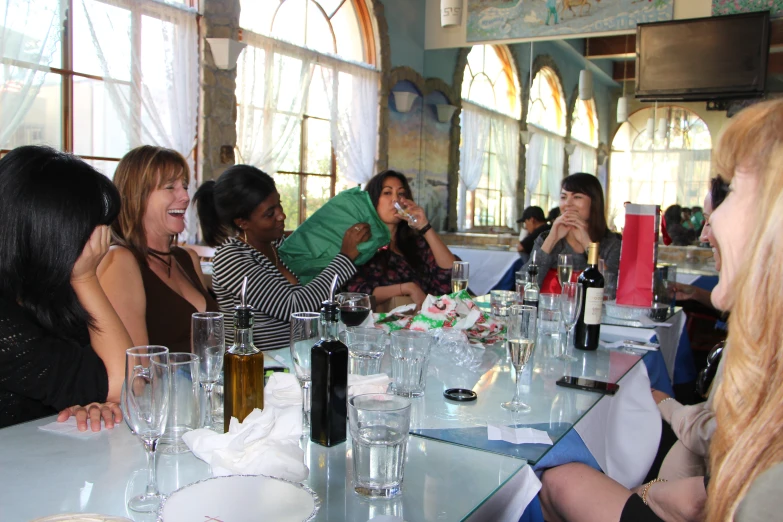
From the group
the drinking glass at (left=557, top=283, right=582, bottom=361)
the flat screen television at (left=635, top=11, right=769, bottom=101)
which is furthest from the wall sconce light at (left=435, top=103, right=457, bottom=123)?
the drinking glass at (left=557, top=283, right=582, bottom=361)

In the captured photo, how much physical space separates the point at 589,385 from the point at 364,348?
1.86 feet

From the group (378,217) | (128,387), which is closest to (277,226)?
(378,217)

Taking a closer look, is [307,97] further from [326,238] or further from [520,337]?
[520,337]

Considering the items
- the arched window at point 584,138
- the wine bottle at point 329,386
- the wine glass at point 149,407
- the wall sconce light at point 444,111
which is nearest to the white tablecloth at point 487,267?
the wall sconce light at point 444,111

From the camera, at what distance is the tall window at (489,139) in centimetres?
991

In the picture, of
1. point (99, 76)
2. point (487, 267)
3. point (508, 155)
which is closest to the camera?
point (99, 76)

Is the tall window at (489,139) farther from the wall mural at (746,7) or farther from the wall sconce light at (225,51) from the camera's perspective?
the wall sconce light at (225,51)

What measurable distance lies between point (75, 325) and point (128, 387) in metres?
0.72

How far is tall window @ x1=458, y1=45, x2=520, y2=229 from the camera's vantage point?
9.91 m

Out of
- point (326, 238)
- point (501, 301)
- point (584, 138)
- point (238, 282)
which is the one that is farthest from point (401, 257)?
point (584, 138)

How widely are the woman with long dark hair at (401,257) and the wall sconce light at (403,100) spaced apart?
488cm

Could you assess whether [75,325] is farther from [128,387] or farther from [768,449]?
[768,449]

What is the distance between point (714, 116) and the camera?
14.5 metres

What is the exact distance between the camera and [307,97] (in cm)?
679
